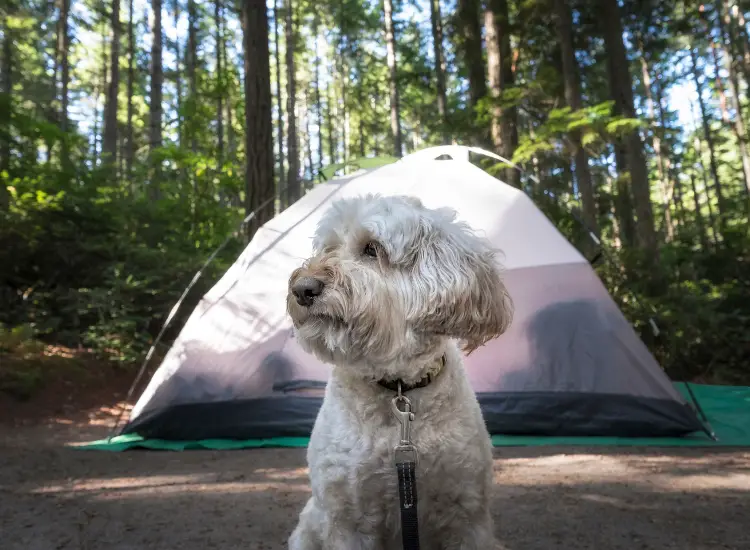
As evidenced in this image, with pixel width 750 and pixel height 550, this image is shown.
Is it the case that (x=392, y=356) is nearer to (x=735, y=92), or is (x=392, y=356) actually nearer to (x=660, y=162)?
(x=735, y=92)

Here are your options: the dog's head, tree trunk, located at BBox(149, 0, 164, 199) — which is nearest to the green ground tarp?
the dog's head

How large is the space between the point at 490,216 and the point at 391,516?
3609mm

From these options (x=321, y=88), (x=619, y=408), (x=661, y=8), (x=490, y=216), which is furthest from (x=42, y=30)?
(x=619, y=408)

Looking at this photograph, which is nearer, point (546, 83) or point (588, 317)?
point (588, 317)

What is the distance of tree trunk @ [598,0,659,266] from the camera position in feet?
30.7

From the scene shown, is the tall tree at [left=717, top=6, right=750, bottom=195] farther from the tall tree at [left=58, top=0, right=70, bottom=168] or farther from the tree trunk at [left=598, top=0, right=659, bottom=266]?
the tall tree at [left=58, top=0, right=70, bottom=168]

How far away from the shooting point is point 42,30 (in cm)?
1938

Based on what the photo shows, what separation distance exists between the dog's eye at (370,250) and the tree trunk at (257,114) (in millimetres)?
5800

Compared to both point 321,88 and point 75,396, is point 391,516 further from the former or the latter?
point 321,88

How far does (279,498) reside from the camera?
3.60 m

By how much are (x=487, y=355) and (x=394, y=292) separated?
344cm

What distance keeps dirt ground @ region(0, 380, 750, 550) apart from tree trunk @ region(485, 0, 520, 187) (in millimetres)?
4781

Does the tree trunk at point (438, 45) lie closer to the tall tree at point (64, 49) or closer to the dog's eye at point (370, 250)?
the tall tree at point (64, 49)

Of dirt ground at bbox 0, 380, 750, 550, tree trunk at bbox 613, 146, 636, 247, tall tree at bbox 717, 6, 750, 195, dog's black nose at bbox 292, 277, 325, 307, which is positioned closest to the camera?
dog's black nose at bbox 292, 277, 325, 307
